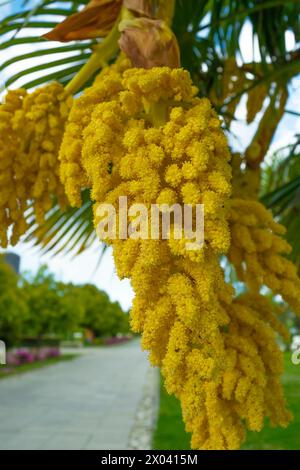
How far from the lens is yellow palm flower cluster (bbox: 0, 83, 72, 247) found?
1193mm

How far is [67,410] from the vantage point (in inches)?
422

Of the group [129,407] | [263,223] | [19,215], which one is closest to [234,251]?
[263,223]

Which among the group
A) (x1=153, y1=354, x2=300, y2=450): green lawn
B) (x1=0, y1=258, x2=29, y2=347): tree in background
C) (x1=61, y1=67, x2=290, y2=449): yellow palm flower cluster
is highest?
(x1=61, y1=67, x2=290, y2=449): yellow palm flower cluster

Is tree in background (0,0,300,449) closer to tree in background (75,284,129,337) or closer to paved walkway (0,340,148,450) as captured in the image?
paved walkway (0,340,148,450)

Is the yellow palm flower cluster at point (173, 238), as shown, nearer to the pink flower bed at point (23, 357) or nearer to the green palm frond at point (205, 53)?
the green palm frond at point (205, 53)

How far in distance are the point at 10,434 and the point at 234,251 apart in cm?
810

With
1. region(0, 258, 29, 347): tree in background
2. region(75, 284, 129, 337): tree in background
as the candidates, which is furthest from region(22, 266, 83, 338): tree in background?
region(75, 284, 129, 337): tree in background

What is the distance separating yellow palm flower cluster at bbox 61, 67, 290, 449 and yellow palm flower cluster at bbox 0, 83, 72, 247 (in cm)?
29

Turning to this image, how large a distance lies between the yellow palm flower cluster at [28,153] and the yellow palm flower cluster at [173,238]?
29 cm

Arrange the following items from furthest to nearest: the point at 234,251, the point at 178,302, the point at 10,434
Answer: the point at 10,434 < the point at 234,251 < the point at 178,302

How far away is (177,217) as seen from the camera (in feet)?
2.56

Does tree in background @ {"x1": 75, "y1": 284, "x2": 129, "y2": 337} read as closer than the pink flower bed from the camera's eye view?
No

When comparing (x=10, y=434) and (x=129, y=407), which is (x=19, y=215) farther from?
(x=129, y=407)

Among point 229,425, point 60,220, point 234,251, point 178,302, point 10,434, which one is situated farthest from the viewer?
point 10,434
